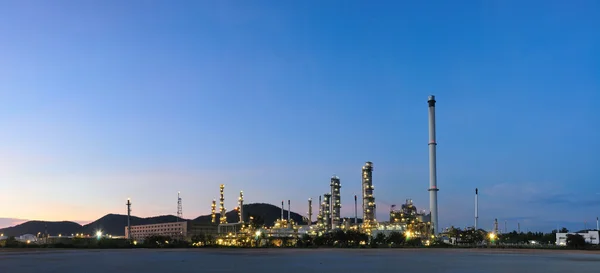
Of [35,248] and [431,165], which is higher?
[431,165]

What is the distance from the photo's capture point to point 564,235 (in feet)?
580

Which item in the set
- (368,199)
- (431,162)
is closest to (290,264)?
(431,162)

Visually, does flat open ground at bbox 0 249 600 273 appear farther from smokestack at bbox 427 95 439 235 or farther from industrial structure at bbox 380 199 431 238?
industrial structure at bbox 380 199 431 238

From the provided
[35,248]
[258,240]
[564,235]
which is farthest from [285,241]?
[564,235]

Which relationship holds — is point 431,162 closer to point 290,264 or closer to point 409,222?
point 409,222

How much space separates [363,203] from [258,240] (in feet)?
162

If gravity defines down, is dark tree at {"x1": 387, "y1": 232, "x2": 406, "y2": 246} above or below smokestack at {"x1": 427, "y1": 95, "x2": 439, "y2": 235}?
below

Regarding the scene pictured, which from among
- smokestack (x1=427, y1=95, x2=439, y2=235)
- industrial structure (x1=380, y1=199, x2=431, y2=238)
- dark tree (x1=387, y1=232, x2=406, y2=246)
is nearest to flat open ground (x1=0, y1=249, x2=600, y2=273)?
dark tree (x1=387, y1=232, x2=406, y2=246)

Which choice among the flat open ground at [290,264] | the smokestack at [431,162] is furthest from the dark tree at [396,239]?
the flat open ground at [290,264]

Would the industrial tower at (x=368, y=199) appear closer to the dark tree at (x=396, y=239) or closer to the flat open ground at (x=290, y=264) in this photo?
the dark tree at (x=396, y=239)

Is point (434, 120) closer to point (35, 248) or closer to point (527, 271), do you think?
point (35, 248)

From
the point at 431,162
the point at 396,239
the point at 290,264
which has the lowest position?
the point at 396,239

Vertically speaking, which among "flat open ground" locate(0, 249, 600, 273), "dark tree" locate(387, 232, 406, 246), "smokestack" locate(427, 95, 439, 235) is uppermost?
"smokestack" locate(427, 95, 439, 235)

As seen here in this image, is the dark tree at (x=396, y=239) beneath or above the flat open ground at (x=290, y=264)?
beneath
